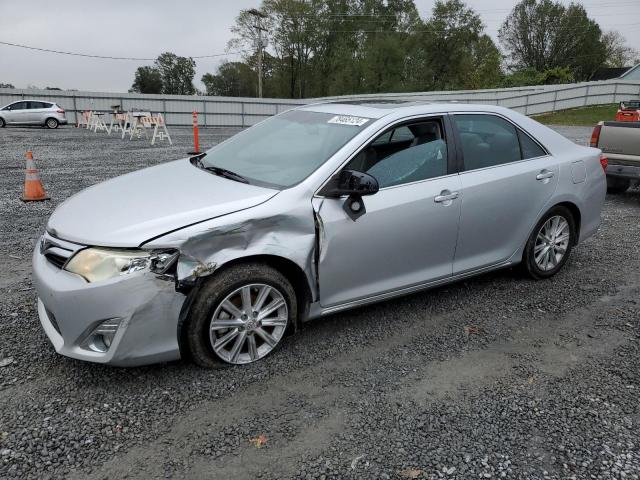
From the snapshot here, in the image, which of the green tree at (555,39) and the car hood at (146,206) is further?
the green tree at (555,39)

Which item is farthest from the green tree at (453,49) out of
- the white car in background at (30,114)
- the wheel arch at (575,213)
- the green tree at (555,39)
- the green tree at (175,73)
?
the wheel arch at (575,213)

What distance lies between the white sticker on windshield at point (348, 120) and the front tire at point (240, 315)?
4.17ft

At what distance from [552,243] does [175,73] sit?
265ft

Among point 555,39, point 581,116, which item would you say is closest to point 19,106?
point 581,116

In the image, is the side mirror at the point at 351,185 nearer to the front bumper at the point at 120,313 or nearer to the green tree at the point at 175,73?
the front bumper at the point at 120,313

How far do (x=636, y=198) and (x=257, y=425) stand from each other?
28.2 ft

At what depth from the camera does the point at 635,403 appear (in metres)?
3.04

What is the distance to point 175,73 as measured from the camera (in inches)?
3086

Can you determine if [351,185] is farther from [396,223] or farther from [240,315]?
[240,315]

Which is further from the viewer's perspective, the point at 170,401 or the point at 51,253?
the point at 51,253

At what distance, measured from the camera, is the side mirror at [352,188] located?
336 centimetres

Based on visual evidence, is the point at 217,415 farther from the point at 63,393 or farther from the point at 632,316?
the point at 632,316

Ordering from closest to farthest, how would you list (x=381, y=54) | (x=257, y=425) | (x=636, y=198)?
(x=257, y=425) < (x=636, y=198) < (x=381, y=54)

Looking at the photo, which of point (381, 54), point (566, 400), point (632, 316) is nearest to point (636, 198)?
point (632, 316)
